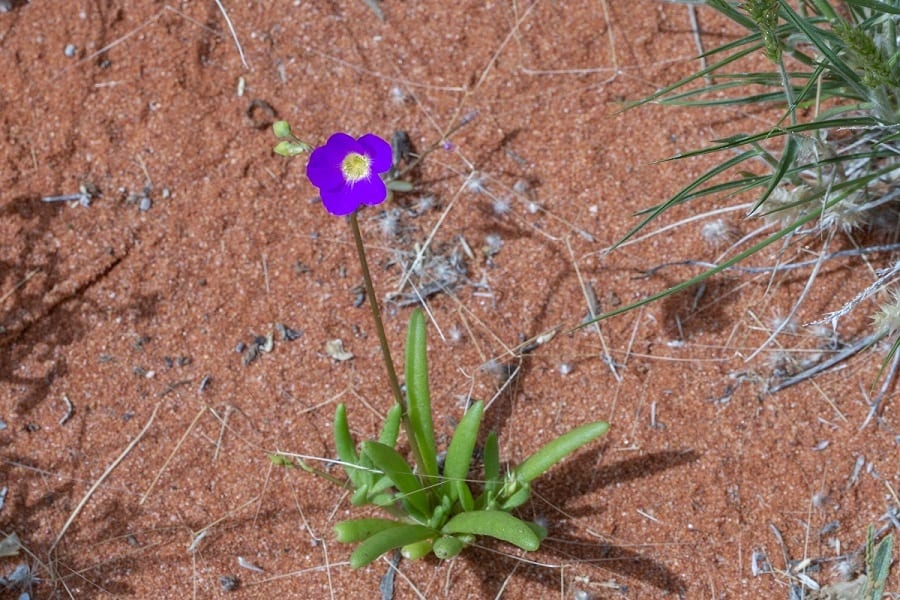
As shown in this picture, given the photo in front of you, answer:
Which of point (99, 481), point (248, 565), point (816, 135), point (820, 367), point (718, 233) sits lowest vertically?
point (248, 565)

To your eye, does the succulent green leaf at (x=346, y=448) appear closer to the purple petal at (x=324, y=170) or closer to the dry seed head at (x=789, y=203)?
the purple petal at (x=324, y=170)

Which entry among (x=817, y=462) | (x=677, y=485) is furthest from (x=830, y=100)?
(x=677, y=485)

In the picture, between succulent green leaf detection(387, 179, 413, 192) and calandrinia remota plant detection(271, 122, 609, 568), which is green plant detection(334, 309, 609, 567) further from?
succulent green leaf detection(387, 179, 413, 192)

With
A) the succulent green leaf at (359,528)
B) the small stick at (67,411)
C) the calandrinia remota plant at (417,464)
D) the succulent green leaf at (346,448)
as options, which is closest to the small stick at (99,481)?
the small stick at (67,411)

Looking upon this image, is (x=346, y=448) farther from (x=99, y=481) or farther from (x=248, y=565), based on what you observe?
(x=99, y=481)

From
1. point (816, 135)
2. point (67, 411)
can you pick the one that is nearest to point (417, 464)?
point (67, 411)

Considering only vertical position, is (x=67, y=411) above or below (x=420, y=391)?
below

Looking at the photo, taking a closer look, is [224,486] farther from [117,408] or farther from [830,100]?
[830,100]
